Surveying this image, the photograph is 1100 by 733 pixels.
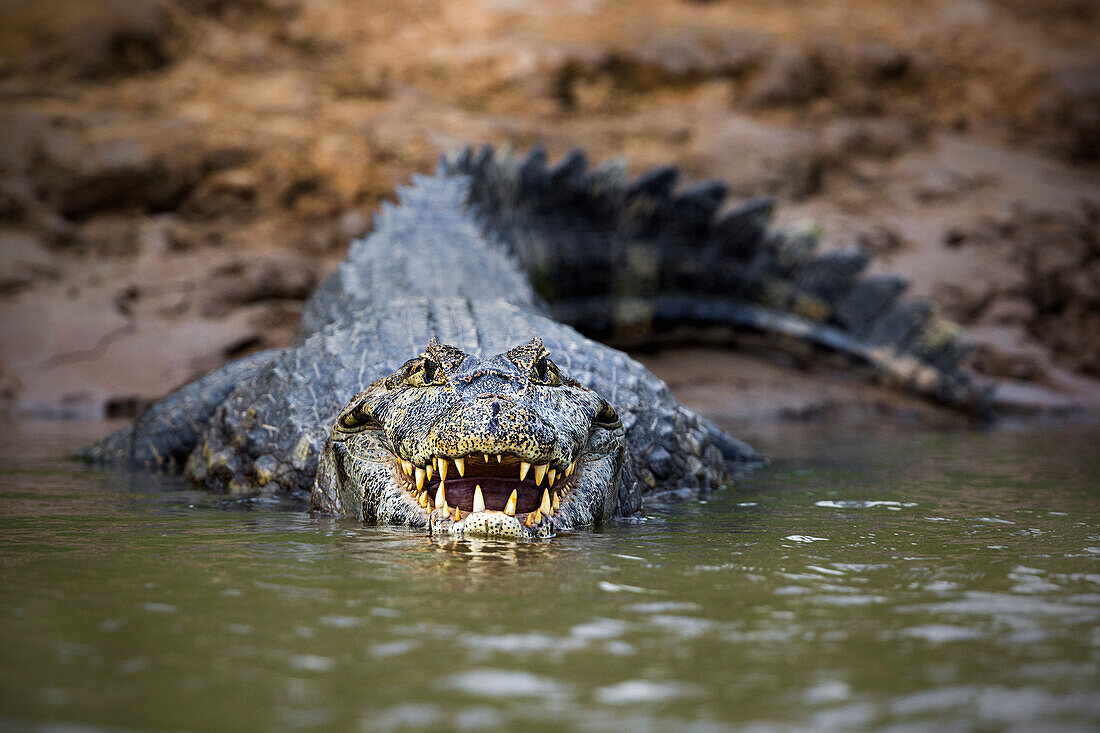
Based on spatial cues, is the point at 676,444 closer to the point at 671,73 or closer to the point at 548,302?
the point at 548,302

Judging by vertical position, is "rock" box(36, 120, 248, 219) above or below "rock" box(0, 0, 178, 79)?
below

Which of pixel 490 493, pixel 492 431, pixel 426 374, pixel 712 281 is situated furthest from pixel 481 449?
pixel 712 281

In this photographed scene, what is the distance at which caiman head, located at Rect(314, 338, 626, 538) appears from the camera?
9.89ft

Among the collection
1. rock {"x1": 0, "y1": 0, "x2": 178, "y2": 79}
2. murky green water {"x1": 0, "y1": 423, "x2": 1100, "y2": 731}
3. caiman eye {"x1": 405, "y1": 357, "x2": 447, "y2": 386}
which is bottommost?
murky green water {"x1": 0, "y1": 423, "x2": 1100, "y2": 731}

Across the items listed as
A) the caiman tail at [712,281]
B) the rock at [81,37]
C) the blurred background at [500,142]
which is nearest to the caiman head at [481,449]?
the caiman tail at [712,281]

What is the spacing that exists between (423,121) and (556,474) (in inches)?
313

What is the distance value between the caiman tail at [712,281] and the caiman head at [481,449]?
3884 millimetres

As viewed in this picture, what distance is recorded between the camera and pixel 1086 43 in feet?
44.4

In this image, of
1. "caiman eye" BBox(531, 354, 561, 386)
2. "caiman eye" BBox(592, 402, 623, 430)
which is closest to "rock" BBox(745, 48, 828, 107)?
"caiman eye" BBox(592, 402, 623, 430)

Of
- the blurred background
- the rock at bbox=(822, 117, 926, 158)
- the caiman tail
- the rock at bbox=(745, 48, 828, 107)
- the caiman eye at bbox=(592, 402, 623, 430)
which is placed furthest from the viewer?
the rock at bbox=(745, 48, 828, 107)

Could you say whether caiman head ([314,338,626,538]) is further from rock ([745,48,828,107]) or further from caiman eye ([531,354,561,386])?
rock ([745,48,828,107])

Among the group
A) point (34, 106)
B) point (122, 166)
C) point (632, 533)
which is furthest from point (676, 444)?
point (34, 106)

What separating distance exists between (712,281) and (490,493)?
5.33m

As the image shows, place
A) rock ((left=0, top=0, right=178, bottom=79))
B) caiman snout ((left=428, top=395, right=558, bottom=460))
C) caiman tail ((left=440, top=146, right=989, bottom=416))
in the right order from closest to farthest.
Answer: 1. caiman snout ((left=428, top=395, right=558, bottom=460))
2. caiman tail ((left=440, top=146, right=989, bottom=416))
3. rock ((left=0, top=0, right=178, bottom=79))
